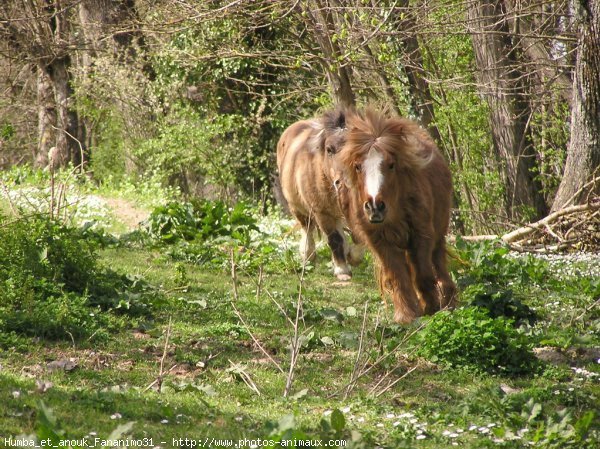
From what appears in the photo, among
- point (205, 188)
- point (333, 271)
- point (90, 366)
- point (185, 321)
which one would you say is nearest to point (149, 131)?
point (205, 188)

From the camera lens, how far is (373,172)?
7973mm

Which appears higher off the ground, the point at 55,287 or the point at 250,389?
the point at 55,287

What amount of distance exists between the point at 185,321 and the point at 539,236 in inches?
266

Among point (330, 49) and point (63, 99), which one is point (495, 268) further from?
point (63, 99)

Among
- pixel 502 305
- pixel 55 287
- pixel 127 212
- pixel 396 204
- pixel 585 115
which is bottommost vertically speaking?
pixel 127 212

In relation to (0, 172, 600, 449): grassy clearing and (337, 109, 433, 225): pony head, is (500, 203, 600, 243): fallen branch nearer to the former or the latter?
(0, 172, 600, 449): grassy clearing

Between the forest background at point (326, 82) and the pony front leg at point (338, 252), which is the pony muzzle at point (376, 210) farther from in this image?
the forest background at point (326, 82)

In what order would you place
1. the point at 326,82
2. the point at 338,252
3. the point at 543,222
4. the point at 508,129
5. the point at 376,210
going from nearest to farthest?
the point at 376,210 → the point at 338,252 → the point at 543,222 → the point at 508,129 → the point at 326,82

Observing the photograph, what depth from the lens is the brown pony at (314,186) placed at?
11.0 metres

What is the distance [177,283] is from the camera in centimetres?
1020

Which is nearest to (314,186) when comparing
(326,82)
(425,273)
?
(425,273)

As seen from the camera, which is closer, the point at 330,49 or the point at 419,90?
the point at 330,49

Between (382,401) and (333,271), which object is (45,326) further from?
(333,271)

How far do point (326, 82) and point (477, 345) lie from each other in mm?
12517
